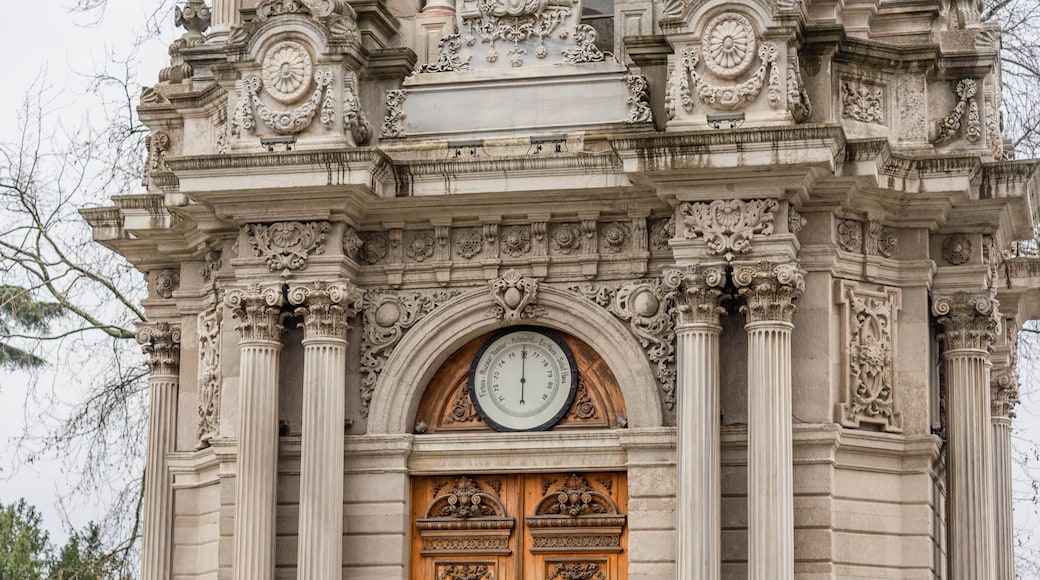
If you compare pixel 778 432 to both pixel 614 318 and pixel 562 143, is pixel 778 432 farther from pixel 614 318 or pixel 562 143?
pixel 562 143

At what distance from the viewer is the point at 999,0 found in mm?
30031

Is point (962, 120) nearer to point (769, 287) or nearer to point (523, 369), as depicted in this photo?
point (769, 287)

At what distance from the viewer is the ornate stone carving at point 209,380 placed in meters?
22.7

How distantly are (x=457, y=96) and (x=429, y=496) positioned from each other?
12.8ft

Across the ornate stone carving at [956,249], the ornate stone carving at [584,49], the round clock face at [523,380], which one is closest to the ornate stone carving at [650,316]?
the round clock face at [523,380]

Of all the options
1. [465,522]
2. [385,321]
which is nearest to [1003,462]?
[465,522]

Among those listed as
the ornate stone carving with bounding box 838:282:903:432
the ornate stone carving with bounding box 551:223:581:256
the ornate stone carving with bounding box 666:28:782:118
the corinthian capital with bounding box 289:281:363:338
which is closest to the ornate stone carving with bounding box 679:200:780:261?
the ornate stone carving with bounding box 666:28:782:118

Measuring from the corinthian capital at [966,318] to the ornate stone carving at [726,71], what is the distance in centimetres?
285

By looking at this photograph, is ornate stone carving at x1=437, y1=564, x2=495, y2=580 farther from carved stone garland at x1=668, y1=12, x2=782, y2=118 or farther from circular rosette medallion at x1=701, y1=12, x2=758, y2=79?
circular rosette medallion at x1=701, y1=12, x2=758, y2=79

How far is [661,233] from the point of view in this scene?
21.2 metres

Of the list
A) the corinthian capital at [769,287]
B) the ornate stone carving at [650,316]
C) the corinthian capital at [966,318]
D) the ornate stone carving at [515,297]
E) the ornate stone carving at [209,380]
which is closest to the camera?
the corinthian capital at [769,287]

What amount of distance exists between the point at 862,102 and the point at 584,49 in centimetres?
272

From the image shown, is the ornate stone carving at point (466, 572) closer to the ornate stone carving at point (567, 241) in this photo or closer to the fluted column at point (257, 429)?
the fluted column at point (257, 429)

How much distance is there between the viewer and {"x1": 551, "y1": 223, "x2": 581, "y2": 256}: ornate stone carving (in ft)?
70.3
